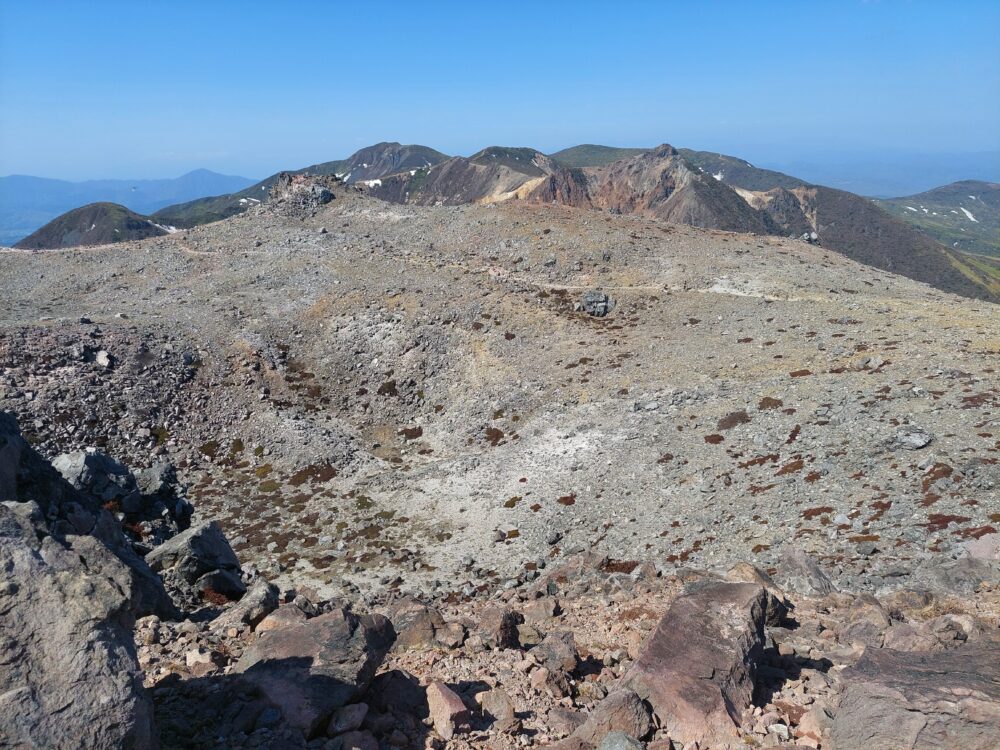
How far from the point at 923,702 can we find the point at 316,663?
37.8ft

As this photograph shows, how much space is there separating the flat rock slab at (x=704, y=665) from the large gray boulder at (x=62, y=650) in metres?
9.48

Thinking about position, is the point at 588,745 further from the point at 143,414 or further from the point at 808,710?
the point at 143,414

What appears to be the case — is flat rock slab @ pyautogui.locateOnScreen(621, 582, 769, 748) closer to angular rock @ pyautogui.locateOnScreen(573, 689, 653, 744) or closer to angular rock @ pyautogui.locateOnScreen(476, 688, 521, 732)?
angular rock @ pyautogui.locateOnScreen(573, 689, 653, 744)

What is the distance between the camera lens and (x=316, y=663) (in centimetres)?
1224

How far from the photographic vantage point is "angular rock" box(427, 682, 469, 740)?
12164 millimetres

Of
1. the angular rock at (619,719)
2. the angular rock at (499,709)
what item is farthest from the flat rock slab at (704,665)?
the angular rock at (499,709)

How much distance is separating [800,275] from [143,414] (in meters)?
62.6

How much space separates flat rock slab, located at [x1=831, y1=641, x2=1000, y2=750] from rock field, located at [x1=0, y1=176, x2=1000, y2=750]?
69mm

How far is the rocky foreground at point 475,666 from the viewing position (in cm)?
864

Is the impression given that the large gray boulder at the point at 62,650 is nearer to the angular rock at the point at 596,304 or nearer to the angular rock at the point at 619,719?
the angular rock at the point at 619,719

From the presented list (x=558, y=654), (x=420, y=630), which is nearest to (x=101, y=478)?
(x=420, y=630)

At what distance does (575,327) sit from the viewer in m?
55.0

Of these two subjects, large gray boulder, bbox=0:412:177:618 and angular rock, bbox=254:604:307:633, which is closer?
angular rock, bbox=254:604:307:633

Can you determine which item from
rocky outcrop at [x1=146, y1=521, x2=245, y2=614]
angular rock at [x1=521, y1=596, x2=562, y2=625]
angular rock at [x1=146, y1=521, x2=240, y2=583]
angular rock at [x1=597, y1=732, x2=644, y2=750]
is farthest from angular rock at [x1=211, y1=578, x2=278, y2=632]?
angular rock at [x1=597, y1=732, x2=644, y2=750]
